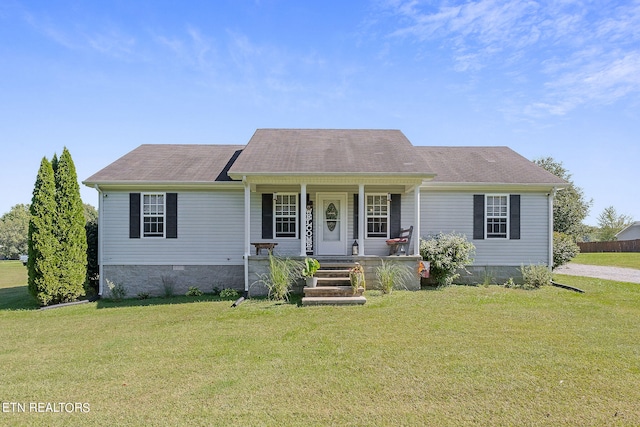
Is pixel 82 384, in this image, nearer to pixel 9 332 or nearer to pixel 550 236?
pixel 9 332

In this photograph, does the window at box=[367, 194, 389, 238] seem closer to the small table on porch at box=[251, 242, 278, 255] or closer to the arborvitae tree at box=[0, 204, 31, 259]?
the small table on porch at box=[251, 242, 278, 255]

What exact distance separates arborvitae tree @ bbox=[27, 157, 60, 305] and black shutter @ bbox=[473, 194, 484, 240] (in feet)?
41.3

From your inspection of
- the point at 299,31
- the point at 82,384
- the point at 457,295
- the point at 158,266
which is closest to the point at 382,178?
the point at 457,295

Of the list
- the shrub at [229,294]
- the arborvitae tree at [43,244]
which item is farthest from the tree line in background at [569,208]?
the arborvitae tree at [43,244]

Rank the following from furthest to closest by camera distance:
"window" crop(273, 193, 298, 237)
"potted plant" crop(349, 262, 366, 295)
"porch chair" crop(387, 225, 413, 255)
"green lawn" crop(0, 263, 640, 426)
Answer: "window" crop(273, 193, 298, 237), "porch chair" crop(387, 225, 413, 255), "potted plant" crop(349, 262, 366, 295), "green lawn" crop(0, 263, 640, 426)

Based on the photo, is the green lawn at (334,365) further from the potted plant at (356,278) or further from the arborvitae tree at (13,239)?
the arborvitae tree at (13,239)

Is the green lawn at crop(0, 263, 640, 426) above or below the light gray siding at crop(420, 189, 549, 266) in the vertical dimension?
below

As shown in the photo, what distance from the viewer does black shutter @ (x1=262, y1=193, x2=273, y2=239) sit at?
38.3 ft

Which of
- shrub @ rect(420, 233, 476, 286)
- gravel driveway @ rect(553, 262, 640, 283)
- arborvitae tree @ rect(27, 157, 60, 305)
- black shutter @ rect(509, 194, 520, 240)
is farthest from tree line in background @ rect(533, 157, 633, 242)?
arborvitae tree @ rect(27, 157, 60, 305)

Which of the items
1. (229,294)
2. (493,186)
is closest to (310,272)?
(229,294)

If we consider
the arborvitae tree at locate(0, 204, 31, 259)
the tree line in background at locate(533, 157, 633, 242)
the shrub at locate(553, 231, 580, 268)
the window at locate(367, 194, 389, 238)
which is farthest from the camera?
the arborvitae tree at locate(0, 204, 31, 259)

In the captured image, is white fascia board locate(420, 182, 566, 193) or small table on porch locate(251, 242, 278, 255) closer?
small table on porch locate(251, 242, 278, 255)

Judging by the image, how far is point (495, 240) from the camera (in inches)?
468

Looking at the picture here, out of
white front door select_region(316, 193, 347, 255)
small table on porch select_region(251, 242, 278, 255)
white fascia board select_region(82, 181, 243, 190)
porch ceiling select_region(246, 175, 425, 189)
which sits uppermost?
porch ceiling select_region(246, 175, 425, 189)
